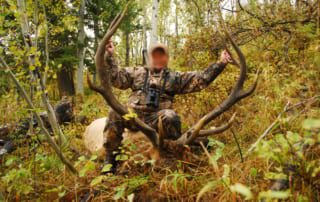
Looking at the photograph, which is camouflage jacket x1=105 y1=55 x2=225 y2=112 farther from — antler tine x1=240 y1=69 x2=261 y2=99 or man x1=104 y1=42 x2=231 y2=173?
antler tine x1=240 y1=69 x2=261 y2=99

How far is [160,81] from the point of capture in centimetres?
434

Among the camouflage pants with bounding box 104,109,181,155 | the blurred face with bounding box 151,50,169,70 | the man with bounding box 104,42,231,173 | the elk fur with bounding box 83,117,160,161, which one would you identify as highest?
the blurred face with bounding box 151,50,169,70

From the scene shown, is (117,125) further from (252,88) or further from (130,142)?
(252,88)

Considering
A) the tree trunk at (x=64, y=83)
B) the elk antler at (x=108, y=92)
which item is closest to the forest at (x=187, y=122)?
the elk antler at (x=108, y=92)

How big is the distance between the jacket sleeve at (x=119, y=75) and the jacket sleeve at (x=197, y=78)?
0.65 metres

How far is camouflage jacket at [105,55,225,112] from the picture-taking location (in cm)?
421

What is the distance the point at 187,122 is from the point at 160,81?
3.90 feet

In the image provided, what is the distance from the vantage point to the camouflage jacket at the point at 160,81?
421cm

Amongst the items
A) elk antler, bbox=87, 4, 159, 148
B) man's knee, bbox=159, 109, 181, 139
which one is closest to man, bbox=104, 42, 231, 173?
man's knee, bbox=159, 109, 181, 139

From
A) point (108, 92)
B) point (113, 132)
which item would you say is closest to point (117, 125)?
point (113, 132)

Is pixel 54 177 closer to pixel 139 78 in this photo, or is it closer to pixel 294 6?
pixel 139 78

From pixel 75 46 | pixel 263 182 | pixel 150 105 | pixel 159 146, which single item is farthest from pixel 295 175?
pixel 75 46

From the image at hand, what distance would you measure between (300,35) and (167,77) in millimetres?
1733

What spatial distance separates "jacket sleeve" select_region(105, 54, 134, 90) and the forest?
0.02 m
